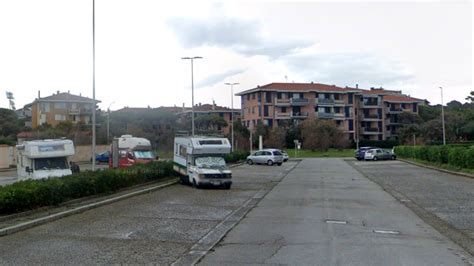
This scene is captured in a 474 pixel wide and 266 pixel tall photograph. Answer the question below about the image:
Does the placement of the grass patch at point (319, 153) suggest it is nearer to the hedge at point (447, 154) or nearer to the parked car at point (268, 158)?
the hedge at point (447, 154)

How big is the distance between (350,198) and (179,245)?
12073mm

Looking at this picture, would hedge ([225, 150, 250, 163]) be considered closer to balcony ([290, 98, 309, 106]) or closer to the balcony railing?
balcony ([290, 98, 309, 106])

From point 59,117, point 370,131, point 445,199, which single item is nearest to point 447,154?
point 445,199

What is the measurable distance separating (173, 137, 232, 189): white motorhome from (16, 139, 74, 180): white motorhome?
5.81 meters

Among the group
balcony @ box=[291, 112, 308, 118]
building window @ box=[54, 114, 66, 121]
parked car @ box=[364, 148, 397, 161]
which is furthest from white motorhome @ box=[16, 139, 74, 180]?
balcony @ box=[291, 112, 308, 118]

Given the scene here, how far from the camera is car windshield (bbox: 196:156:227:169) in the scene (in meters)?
26.2

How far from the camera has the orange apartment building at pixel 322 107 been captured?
103 meters

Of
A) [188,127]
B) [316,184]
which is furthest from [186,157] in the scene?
[188,127]

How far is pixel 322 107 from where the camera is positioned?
10575 centimetres

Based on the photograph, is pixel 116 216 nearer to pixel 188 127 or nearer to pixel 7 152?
pixel 7 152

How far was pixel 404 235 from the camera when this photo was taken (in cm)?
1247

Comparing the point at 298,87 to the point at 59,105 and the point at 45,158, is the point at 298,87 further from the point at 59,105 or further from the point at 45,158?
the point at 45,158

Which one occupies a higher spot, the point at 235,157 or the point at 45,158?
the point at 45,158

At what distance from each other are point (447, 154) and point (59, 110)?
77.3 metres
